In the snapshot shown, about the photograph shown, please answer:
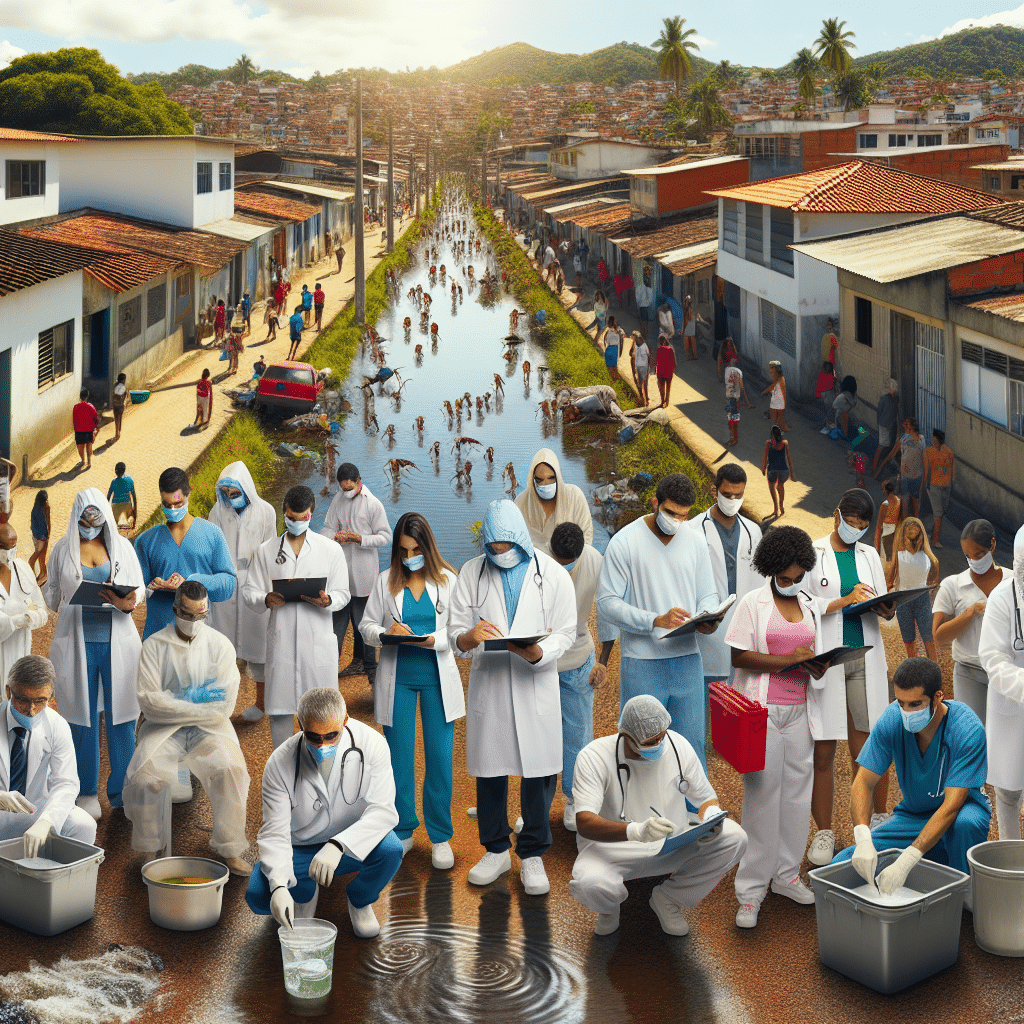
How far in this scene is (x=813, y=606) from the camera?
22.1ft

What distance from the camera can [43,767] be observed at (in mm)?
6445

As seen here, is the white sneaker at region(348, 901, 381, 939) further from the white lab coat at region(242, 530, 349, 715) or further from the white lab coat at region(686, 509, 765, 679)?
the white lab coat at region(686, 509, 765, 679)

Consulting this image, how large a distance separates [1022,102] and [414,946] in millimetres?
121302

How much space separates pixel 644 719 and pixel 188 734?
2706 millimetres

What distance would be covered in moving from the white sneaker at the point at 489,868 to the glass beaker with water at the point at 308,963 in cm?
134

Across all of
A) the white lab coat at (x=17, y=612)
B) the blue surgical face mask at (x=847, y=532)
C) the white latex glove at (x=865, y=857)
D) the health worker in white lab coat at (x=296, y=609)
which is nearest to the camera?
the white latex glove at (x=865, y=857)

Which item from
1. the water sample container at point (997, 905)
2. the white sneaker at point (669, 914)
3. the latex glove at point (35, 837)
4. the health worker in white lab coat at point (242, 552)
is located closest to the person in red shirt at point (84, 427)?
the health worker in white lab coat at point (242, 552)

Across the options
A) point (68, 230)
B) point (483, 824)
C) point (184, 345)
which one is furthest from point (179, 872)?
point (184, 345)

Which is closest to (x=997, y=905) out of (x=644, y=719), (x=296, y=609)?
(x=644, y=719)

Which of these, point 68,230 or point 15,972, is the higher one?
point 68,230

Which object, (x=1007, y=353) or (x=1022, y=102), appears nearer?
(x=1007, y=353)

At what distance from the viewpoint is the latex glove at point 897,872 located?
565 centimetres

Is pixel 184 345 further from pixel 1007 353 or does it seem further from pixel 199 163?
pixel 1007 353

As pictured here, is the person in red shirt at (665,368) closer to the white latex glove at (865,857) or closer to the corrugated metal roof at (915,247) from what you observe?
the corrugated metal roof at (915,247)
